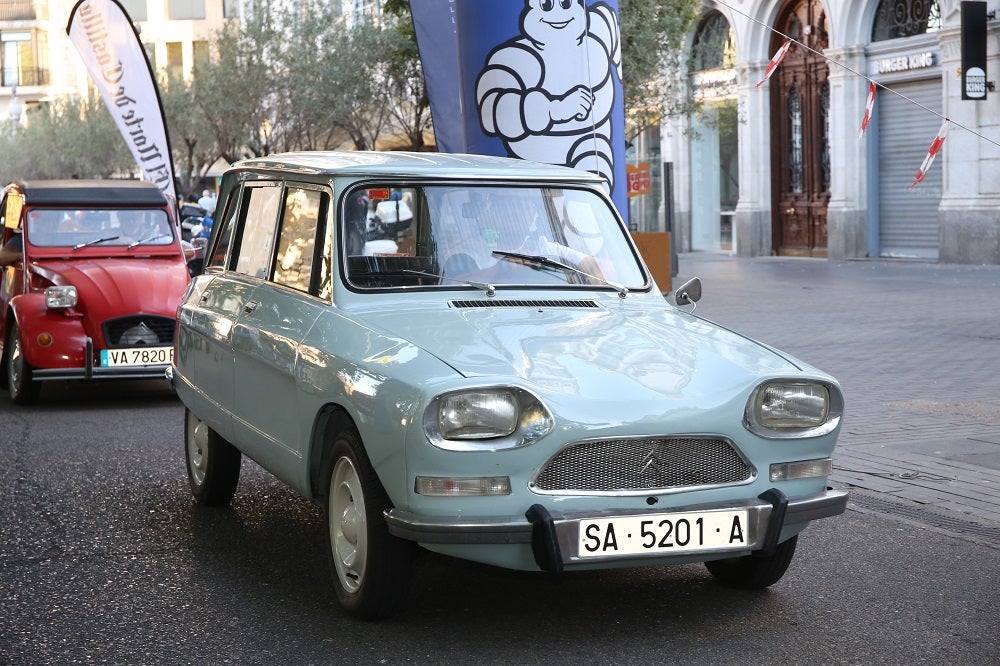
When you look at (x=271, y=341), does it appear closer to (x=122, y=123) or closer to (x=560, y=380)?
(x=560, y=380)

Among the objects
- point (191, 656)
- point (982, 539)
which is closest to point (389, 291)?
point (191, 656)

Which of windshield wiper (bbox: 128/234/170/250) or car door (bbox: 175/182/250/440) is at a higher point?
windshield wiper (bbox: 128/234/170/250)

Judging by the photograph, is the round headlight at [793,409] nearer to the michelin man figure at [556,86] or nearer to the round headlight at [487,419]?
the round headlight at [487,419]

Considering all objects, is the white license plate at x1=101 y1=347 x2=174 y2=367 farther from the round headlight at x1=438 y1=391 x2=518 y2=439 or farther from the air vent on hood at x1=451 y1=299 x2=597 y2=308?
the round headlight at x1=438 y1=391 x2=518 y2=439

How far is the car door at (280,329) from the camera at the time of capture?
5203 mm

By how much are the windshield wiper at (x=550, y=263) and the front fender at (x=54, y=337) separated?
5819mm

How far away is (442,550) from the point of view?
170 inches

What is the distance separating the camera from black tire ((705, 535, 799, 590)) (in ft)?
16.5

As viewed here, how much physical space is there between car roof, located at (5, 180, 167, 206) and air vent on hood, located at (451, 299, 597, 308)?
7.33 meters

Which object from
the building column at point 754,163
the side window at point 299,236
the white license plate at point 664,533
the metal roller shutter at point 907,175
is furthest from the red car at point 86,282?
the building column at point 754,163

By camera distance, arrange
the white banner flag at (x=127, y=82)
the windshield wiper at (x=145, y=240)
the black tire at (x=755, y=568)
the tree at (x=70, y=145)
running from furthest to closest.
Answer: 1. the tree at (x=70, y=145)
2. the white banner flag at (x=127, y=82)
3. the windshield wiper at (x=145, y=240)
4. the black tire at (x=755, y=568)

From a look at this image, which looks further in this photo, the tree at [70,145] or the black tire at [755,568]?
the tree at [70,145]

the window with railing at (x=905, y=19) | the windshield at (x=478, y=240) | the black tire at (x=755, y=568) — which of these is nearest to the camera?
the black tire at (x=755, y=568)

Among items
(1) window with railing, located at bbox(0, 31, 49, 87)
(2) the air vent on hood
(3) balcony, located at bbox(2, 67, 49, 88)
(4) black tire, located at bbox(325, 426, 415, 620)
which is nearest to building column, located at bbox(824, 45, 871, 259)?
(2) the air vent on hood
